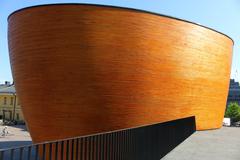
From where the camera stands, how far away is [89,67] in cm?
1373

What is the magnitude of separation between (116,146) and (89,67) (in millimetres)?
7922

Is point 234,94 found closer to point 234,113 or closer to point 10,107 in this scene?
point 234,113

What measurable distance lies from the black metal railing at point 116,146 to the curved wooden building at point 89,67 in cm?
428

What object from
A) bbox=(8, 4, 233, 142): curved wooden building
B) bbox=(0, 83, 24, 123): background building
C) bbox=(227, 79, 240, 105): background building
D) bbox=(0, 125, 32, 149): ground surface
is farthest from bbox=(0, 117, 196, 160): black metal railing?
bbox=(227, 79, 240, 105): background building

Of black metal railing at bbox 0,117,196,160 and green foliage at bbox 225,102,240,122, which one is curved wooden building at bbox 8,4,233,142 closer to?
black metal railing at bbox 0,117,196,160

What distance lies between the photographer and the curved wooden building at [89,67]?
13734 millimetres

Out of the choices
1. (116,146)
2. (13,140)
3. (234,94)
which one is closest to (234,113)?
(234,94)

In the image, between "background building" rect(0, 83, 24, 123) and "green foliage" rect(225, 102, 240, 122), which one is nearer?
"background building" rect(0, 83, 24, 123)

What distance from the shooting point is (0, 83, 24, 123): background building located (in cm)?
5562

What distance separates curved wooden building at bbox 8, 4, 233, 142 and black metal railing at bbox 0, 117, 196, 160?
428 cm

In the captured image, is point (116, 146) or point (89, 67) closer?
Result: point (116, 146)

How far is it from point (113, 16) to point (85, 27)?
1.35m

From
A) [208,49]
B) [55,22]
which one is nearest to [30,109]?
[55,22]

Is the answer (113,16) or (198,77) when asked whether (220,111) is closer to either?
(198,77)
